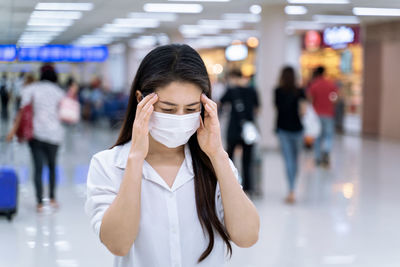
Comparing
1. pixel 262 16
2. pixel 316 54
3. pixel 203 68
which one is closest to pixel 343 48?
pixel 316 54

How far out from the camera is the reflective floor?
16.3 feet

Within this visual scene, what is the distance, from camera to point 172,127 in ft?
5.98

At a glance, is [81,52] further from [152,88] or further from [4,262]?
[152,88]

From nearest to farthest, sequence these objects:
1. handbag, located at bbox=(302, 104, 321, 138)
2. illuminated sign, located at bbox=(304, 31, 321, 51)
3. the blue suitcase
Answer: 1. the blue suitcase
2. handbag, located at bbox=(302, 104, 321, 138)
3. illuminated sign, located at bbox=(304, 31, 321, 51)

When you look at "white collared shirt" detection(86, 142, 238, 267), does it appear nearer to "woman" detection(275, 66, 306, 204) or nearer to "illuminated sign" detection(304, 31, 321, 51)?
"woman" detection(275, 66, 306, 204)

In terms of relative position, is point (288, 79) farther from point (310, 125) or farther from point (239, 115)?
point (310, 125)

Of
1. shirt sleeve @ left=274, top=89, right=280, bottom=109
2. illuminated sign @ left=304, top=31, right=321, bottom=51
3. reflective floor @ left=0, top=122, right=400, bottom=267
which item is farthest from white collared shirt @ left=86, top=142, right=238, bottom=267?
illuminated sign @ left=304, top=31, right=321, bottom=51

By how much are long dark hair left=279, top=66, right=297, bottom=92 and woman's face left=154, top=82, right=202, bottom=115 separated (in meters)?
5.50

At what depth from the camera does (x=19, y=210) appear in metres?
6.77

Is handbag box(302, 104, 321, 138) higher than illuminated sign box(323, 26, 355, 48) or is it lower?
lower

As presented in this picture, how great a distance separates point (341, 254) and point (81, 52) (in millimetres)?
18759

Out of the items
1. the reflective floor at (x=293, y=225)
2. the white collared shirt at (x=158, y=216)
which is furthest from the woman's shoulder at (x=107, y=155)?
the reflective floor at (x=293, y=225)

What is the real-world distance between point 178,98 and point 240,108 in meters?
5.60

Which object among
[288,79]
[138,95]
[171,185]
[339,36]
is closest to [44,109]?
[288,79]
